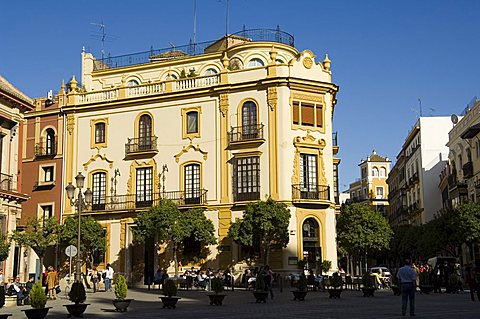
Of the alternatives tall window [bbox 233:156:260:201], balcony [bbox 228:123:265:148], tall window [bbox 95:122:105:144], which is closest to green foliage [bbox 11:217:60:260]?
tall window [bbox 95:122:105:144]

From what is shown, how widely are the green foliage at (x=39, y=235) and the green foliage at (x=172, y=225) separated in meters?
4.85

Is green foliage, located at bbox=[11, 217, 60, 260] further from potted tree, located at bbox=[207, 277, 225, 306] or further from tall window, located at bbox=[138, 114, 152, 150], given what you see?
potted tree, located at bbox=[207, 277, 225, 306]

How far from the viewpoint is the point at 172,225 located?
38531 millimetres

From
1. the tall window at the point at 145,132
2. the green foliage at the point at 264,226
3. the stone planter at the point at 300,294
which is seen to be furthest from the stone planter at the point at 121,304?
the tall window at the point at 145,132

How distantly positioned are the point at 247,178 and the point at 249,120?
3544mm

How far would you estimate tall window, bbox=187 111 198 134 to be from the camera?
4256cm

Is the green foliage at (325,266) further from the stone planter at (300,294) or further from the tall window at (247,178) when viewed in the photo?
the stone planter at (300,294)

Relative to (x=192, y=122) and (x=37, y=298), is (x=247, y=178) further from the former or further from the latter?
(x=37, y=298)

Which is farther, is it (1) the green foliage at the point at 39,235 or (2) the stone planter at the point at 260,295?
(1) the green foliage at the point at 39,235

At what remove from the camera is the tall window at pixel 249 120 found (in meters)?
40.6

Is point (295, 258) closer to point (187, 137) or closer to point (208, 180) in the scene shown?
point (208, 180)

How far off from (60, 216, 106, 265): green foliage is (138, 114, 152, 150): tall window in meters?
5.62

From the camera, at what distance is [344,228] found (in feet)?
154

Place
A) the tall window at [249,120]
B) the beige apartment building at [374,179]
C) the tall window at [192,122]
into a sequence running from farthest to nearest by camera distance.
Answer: the beige apartment building at [374,179] → the tall window at [192,122] → the tall window at [249,120]
